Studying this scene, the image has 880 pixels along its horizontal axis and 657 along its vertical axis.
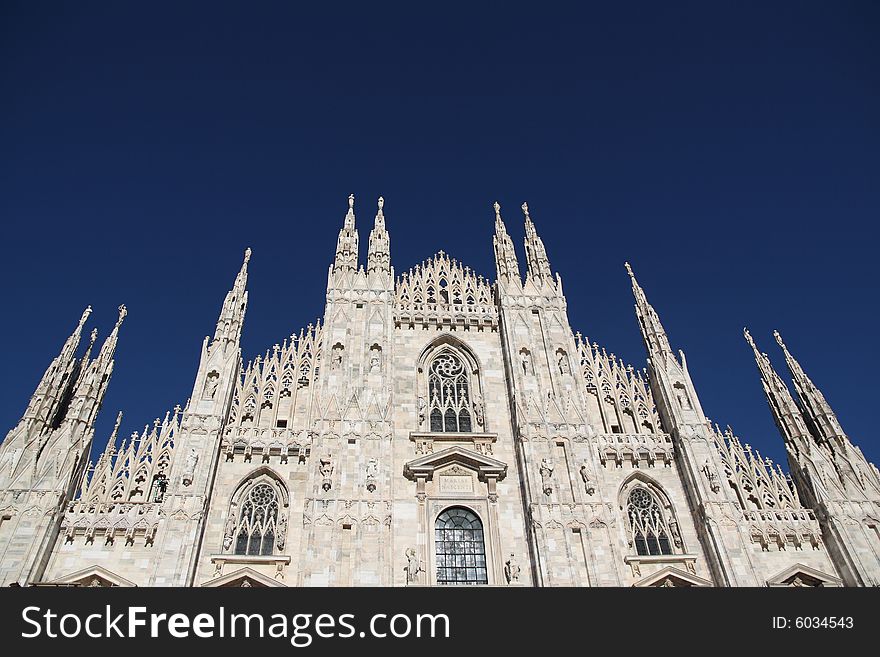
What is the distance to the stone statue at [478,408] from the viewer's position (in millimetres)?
23312

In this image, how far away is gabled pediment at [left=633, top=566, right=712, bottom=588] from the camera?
746 inches

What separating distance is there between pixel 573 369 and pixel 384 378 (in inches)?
289

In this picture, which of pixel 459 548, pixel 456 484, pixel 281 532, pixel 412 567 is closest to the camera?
pixel 412 567

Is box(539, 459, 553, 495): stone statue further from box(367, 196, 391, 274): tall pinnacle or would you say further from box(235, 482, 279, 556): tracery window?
box(367, 196, 391, 274): tall pinnacle

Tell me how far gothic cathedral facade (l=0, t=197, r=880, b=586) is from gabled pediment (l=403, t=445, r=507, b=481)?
54 millimetres

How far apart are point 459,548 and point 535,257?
46.3ft

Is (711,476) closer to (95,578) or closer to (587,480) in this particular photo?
(587,480)

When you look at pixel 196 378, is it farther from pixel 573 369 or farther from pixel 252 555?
pixel 573 369

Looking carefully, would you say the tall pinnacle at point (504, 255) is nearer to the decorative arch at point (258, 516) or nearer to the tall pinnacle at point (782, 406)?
the tall pinnacle at point (782, 406)

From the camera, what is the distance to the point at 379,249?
2786 centimetres

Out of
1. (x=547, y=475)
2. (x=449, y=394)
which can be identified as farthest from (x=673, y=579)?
(x=449, y=394)

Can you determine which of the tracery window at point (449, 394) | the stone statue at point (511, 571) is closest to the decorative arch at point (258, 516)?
the tracery window at point (449, 394)

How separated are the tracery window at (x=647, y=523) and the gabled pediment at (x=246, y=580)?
11.6m
